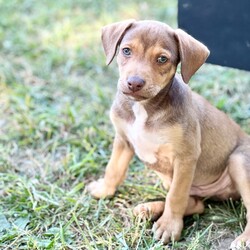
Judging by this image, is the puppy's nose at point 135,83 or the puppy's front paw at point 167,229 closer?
the puppy's nose at point 135,83

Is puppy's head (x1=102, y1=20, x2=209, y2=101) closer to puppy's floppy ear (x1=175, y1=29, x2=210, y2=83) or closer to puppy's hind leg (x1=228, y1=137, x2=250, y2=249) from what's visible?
puppy's floppy ear (x1=175, y1=29, x2=210, y2=83)

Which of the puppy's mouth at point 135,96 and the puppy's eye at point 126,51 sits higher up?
the puppy's eye at point 126,51

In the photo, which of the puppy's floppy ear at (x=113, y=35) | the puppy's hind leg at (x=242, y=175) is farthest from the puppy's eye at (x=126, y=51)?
the puppy's hind leg at (x=242, y=175)

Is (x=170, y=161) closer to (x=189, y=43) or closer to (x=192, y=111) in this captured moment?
(x=192, y=111)

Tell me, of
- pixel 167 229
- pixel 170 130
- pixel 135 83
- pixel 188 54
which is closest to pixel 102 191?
pixel 167 229

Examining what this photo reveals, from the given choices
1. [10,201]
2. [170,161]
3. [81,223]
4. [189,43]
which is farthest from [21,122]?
[189,43]

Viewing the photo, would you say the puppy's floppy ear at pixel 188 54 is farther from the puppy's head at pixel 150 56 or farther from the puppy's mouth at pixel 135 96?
the puppy's mouth at pixel 135 96

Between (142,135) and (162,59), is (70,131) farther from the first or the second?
(162,59)
